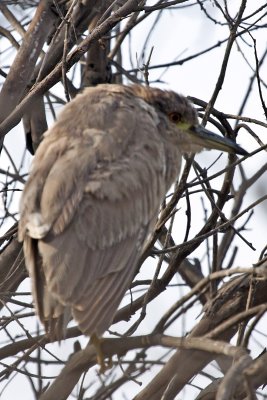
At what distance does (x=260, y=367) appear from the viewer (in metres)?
3.88

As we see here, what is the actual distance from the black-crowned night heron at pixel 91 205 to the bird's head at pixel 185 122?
203 mm

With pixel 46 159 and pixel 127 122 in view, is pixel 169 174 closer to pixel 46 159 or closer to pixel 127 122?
pixel 127 122

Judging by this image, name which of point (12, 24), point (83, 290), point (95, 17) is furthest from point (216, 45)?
point (83, 290)

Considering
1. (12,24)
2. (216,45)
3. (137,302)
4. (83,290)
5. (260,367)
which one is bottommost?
(260,367)

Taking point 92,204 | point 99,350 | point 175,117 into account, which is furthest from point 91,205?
point 175,117

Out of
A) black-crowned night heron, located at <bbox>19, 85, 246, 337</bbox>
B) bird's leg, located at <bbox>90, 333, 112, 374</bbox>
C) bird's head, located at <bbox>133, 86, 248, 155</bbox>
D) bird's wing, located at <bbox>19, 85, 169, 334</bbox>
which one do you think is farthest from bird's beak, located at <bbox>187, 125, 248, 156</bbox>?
bird's leg, located at <bbox>90, 333, 112, 374</bbox>

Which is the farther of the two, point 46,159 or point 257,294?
point 257,294

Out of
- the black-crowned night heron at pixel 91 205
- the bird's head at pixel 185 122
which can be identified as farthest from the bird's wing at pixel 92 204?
the bird's head at pixel 185 122

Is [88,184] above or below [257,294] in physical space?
above

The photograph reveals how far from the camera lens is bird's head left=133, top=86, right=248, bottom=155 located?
5652 millimetres

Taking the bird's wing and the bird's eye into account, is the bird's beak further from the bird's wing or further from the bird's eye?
the bird's wing

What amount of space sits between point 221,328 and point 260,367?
13.3 inches

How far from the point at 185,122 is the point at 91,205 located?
1105 millimetres

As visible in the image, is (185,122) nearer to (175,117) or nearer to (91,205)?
(175,117)
